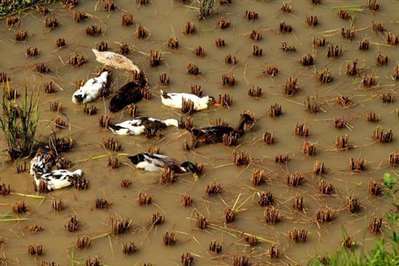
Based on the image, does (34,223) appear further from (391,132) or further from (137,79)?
(391,132)

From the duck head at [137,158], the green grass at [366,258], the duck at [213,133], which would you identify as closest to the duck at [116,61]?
the duck at [213,133]

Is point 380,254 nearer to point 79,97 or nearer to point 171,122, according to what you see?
point 171,122

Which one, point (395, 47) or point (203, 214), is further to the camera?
point (395, 47)

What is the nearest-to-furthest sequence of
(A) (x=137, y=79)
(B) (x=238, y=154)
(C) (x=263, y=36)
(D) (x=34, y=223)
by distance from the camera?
1. (D) (x=34, y=223)
2. (B) (x=238, y=154)
3. (A) (x=137, y=79)
4. (C) (x=263, y=36)

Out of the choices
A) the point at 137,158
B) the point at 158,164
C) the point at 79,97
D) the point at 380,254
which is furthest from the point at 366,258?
the point at 79,97

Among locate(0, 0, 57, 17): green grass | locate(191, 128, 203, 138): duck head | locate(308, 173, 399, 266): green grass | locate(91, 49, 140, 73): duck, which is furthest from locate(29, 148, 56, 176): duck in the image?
locate(0, 0, 57, 17): green grass

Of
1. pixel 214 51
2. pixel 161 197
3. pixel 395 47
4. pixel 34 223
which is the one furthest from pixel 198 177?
pixel 395 47
